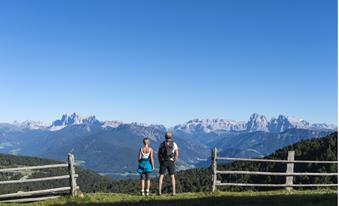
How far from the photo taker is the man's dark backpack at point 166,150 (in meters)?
19.8

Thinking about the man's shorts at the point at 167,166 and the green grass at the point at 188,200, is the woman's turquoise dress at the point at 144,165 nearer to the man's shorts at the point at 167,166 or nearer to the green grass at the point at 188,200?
the man's shorts at the point at 167,166

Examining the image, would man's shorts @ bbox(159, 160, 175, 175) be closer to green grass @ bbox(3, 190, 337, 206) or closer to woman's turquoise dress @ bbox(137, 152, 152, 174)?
woman's turquoise dress @ bbox(137, 152, 152, 174)

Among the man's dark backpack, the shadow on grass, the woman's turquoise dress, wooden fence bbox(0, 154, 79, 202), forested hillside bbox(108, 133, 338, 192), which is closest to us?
the shadow on grass

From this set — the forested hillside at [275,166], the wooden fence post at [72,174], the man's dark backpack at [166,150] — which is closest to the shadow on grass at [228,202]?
the wooden fence post at [72,174]

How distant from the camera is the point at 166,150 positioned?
19797 millimetres

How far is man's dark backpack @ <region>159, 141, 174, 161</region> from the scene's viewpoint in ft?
65.0

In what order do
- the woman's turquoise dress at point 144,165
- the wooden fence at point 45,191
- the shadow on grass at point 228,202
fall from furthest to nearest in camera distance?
the wooden fence at point 45,191 < the woman's turquoise dress at point 144,165 < the shadow on grass at point 228,202

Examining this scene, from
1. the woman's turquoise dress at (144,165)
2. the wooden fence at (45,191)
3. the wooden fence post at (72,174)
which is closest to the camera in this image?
the woman's turquoise dress at (144,165)

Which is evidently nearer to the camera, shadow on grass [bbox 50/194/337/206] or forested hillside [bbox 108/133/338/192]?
shadow on grass [bbox 50/194/337/206]

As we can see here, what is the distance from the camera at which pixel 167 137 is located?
19.7 meters

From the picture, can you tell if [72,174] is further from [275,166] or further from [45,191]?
[275,166]

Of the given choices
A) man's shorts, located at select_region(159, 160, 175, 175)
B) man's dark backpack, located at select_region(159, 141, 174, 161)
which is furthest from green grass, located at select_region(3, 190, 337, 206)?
man's dark backpack, located at select_region(159, 141, 174, 161)

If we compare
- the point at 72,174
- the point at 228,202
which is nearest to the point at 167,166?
the point at 228,202

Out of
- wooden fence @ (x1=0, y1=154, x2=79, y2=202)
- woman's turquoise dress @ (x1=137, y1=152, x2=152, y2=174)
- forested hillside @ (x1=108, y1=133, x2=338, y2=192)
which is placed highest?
woman's turquoise dress @ (x1=137, y1=152, x2=152, y2=174)
